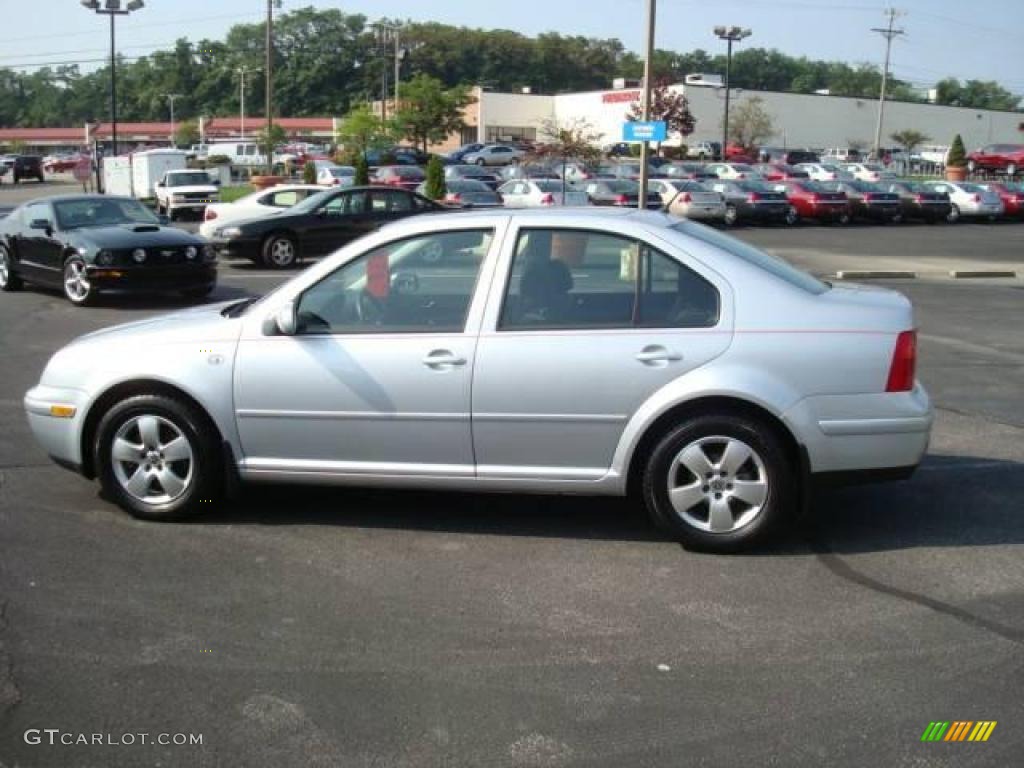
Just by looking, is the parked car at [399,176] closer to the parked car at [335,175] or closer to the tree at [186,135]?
the parked car at [335,175]

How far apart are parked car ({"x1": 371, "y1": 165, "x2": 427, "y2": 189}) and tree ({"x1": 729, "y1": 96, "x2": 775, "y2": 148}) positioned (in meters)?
46.3

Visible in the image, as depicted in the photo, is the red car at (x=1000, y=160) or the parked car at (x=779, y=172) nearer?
the parked car at (x=779, y=172)

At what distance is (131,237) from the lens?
14086 millimetres

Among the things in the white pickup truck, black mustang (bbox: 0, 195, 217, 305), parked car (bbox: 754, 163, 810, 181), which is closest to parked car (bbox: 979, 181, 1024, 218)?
parked car (bbox: 754, 163, 810, 181)

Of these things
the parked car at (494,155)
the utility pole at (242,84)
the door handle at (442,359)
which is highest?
the utility pole at (242,84)

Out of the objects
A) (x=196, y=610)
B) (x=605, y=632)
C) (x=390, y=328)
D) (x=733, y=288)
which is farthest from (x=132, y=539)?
(x=733, y=288)

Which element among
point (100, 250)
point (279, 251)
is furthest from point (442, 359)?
point (279, 251)

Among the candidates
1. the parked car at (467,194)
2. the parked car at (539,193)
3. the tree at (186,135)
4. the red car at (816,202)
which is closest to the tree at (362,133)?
the parked car at (539,193)

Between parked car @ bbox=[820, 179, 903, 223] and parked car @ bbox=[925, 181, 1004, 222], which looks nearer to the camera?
parked car @ bbox=[820, 179, 903, 223]

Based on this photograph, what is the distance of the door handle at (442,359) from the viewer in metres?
5.24

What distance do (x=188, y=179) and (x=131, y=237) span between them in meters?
23.6

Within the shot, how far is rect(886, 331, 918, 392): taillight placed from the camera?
5109 mm

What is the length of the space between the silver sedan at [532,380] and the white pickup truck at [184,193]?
31.2 metres

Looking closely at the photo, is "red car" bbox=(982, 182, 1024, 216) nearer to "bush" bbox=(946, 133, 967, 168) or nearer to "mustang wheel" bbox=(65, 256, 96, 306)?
"bush" bbox=(946, 133, 967, 168)
